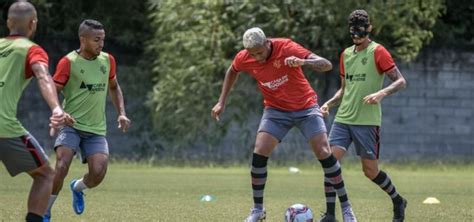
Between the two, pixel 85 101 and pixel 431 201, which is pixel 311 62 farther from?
pixel 431 201

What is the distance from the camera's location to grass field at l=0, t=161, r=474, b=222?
14102mm

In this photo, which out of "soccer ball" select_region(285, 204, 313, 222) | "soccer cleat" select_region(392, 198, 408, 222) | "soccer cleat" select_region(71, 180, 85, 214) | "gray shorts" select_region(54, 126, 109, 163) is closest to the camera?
"soccer ball" select_region(285, 204, 313, 222)

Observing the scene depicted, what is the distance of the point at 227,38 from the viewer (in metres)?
29.8

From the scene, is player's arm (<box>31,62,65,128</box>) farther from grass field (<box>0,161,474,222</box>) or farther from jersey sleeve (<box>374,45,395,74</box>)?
jersey sleeve (<box>374,45,395,74</box>)

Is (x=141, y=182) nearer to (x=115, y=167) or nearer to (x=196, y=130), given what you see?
(x=115, y=167)

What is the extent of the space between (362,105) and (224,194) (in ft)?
19.9

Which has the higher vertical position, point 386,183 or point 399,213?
point 386,183

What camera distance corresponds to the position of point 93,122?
12273 millimetres

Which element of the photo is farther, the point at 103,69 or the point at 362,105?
the point at 362,105

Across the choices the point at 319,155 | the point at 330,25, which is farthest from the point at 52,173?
the point at 330,25

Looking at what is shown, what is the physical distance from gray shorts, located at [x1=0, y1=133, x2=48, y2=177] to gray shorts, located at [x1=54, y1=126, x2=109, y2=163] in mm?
2357

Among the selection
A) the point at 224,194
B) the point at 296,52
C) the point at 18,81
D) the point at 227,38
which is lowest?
the point at 224,194

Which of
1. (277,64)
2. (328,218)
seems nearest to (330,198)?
(328,218)

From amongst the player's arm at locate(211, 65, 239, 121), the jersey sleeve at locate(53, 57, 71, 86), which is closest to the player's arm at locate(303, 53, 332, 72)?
the player's arm at locate(211, 65, 239, 121)
